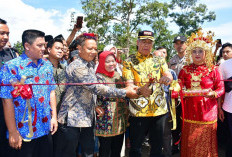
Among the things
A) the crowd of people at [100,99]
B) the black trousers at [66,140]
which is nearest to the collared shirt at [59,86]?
the crowd of people at [100,99]

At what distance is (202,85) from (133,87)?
126cm

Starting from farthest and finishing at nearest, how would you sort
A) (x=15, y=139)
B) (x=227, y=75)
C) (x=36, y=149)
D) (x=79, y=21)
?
(x=79, y=21) < (x=227, y=75) < (x=36, y=149) < (x=15, y=139)

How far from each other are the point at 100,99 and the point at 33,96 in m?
0.94

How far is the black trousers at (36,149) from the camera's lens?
223cm

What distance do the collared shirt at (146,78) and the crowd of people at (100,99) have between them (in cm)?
1

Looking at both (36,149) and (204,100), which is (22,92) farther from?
(204,100)

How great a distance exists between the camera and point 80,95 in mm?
2602

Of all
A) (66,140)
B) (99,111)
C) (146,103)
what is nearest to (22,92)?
(66,140)

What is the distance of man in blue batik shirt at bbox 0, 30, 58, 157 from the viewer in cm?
212

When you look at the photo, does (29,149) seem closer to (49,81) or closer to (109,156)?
(49,81)

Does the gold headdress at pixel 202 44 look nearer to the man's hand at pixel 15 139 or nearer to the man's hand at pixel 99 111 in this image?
the man's hand at pixel 99 111

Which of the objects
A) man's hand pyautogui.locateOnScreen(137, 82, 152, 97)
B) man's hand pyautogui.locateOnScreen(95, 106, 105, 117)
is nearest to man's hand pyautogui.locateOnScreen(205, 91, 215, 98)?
man's hand pyautogui.locateOnScreen(137, 82, 152, 97)

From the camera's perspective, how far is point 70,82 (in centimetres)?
265

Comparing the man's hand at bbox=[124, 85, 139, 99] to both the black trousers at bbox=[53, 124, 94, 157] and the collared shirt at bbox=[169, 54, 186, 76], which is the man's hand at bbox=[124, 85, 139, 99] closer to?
the black trousers at bbox=[53, 124, 94, 157]
